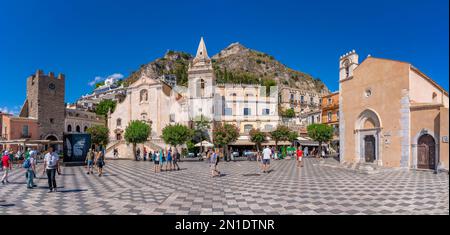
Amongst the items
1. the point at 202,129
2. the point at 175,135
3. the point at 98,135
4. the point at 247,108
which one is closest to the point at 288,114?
the point at 247,108

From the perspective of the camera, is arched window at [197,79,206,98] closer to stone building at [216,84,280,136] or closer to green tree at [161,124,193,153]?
stone building at [216,84,280,136]

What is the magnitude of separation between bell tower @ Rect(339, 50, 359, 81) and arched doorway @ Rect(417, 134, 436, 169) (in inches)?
340

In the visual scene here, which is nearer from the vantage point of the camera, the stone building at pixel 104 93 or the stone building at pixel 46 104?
the stone building at pixel 46 104

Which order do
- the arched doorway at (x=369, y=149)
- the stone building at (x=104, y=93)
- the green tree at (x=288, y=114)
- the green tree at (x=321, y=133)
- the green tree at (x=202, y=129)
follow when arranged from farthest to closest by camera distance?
1. the stone building at (x=104, y=93)
2. the green tree at (x=288, y=114)
3. the green tree at (x=202, y=129)
4. the green tree at (x=321, y=133)
5. the arched doorway at (x=369, y=149)

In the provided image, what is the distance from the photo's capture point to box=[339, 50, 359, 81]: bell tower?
25.7 meters

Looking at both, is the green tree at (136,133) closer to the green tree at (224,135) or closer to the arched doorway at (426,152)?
the green tree at (224,135)

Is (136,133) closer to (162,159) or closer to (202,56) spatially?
(162,159)

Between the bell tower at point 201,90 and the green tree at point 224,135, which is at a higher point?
the bell tower at point 201,90

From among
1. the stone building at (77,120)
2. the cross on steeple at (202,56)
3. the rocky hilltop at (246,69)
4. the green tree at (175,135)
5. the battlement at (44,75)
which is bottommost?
the green tree at (175,135)

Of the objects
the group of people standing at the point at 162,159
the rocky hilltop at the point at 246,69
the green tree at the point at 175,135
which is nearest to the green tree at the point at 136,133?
the green tree at the point at 175,135

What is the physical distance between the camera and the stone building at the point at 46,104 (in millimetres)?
49844

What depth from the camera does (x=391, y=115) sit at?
21.8 metres

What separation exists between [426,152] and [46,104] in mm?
58146

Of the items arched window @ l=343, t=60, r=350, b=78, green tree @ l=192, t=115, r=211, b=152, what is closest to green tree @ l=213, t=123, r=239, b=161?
green tree @ l=192, t=115, r=211, b=152
